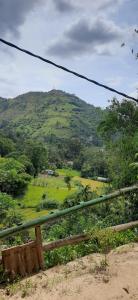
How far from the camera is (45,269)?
6.78 meters

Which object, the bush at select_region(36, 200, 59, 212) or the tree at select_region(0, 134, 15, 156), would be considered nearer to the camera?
the bush at select_region(36, 200, 59, 212)

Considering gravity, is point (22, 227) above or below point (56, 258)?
above

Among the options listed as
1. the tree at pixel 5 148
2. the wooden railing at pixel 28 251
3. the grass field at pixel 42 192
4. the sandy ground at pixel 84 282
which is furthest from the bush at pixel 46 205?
the sandy ground at pixel 84 282

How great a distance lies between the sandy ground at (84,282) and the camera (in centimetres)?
573

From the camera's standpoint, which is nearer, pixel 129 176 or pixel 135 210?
pixel 135 210

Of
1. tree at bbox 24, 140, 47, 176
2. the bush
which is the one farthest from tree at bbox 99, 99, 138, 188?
tree at bbox 24, 140, 47, 176

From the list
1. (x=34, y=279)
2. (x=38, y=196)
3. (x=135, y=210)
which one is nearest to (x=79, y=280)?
(x=34, y=279)

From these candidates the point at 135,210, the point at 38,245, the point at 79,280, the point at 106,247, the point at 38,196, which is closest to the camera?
the point at 79,280

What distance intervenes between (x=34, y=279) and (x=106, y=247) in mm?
1671

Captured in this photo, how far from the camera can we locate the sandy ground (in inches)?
225

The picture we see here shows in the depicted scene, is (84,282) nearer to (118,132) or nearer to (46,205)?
(118,132)

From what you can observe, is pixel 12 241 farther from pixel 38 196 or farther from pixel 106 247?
pixel 38 196

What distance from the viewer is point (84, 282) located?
6062 millimetres

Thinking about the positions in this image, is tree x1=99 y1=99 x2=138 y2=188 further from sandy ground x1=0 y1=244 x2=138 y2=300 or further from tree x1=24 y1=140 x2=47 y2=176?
tree x1=24 y1=140 x2=47 y2=176
